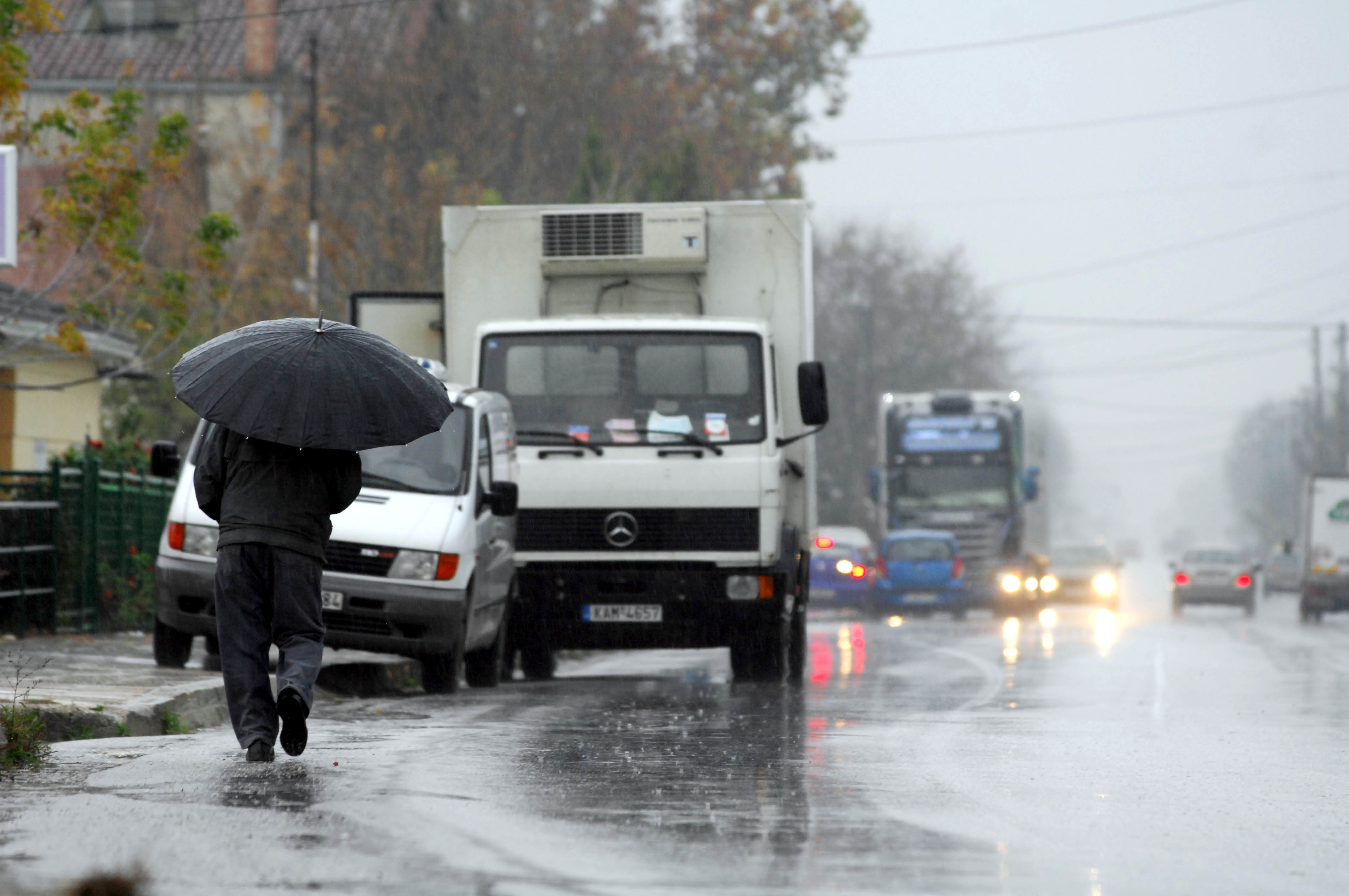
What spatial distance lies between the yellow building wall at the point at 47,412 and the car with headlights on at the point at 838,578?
14.2m

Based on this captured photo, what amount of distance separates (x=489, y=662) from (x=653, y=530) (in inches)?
59.9

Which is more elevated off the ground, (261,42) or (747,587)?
(261,42)

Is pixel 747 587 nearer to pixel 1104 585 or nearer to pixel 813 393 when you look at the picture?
pixel 813 393

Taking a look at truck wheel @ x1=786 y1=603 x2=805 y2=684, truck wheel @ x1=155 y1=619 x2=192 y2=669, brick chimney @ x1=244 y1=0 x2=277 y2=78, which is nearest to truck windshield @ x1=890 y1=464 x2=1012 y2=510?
brick chimney @ x1=244 y1=0 x2=277 y2=78

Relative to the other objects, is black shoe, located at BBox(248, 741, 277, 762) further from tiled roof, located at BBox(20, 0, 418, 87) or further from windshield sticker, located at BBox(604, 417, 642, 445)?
tiled roof, located at BBox(20, 0, 418, 87)

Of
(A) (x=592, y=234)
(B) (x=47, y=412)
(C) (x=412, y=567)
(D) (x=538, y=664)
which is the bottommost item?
(D) (x=538, y=664)

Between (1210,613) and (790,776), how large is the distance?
38.5 meters

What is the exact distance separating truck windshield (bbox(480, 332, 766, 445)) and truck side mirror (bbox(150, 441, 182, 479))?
2.77 meters

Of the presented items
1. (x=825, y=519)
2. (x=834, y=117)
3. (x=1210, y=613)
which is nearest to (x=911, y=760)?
(x=1210, y=613)

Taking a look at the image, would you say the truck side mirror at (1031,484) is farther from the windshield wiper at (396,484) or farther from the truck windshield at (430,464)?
the windshield wiper at (396,484)

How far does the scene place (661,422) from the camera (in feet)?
49.4

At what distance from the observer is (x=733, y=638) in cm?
1530

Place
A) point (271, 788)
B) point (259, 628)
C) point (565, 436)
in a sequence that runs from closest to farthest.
A: point (271, 788) → point (259, 628) → point (565, 436)

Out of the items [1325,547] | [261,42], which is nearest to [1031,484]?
[1325,547]
